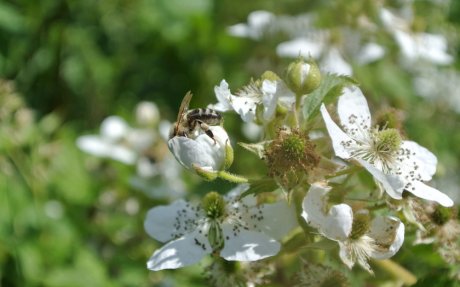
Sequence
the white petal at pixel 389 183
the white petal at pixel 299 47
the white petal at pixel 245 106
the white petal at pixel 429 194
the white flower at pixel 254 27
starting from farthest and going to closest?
the white flower at pixel 254 27
the white petal at pixel 299 47
the white petal at pixel 245 106
the white petal at pixel 429 194
the white petal at pixel 389 183

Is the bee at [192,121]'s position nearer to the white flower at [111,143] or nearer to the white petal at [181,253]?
the white petal at [181,253]

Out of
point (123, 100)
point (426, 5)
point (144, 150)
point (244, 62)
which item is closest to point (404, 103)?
point (426, 5)

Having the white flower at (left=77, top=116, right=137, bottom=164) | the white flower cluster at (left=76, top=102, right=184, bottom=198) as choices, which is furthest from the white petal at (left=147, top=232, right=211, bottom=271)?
the white flower at (left=77, top=116, right=137, bottom=164)

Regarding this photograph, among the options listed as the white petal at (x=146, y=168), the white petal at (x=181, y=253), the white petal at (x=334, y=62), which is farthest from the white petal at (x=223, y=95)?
the white petal at (x=334, y=62)

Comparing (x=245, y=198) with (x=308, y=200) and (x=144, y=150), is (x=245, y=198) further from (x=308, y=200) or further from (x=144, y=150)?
(x=144, y=150)

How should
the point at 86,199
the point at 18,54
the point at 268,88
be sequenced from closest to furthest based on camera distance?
the point at 268,88 < the point at 86,199 < the point at 18,54
